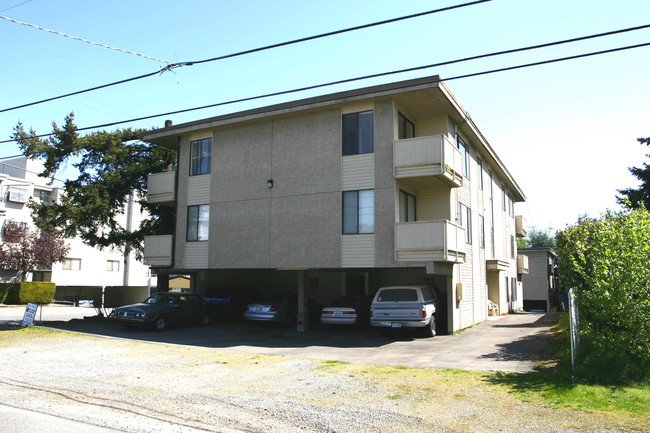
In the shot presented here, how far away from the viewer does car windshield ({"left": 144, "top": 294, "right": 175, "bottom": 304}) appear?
19.5 m

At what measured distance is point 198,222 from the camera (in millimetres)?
21516

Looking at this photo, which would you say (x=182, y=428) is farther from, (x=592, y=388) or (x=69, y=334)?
(x=69, y=334)

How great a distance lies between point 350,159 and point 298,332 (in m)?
6.90

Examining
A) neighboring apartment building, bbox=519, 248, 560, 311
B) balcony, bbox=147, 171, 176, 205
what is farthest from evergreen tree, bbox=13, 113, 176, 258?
neighboring apartment building, bbox=519, 248, 560, 311

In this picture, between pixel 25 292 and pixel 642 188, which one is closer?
pixel 642 188

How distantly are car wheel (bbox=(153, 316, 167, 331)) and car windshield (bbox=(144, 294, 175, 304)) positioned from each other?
796mm

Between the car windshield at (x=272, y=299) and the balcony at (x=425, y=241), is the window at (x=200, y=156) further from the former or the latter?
the balcony at (x=425, y=241)

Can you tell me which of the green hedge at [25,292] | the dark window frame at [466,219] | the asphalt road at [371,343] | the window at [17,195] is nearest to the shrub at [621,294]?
the asphalt road at [371,343]

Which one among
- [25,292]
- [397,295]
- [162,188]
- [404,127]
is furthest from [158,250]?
[25,292]

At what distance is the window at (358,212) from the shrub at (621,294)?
26.6ft

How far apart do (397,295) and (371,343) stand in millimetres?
1800

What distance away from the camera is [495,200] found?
29266 mm

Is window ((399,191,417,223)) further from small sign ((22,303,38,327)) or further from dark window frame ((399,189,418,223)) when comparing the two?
small sign ((22,303,38,327))

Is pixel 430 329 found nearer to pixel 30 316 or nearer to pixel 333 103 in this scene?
pixel 333 103
